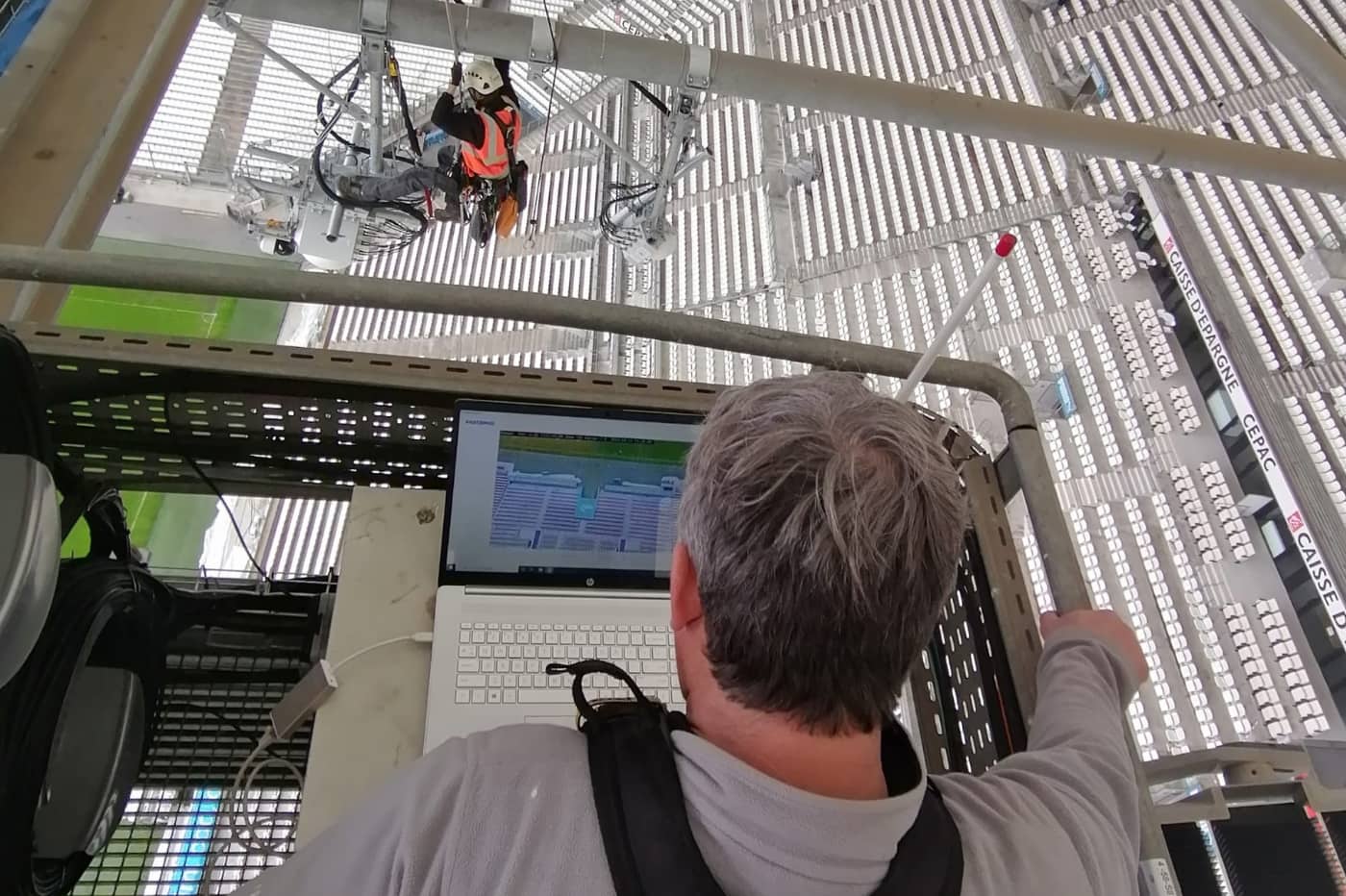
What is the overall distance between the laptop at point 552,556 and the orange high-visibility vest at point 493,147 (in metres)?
2.82

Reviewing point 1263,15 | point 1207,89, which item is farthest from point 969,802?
point 1207,89

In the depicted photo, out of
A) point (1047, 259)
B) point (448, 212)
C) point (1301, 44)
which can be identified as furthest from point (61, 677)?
point (1047, 259)

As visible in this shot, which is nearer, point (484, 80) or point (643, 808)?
point (643, 808)

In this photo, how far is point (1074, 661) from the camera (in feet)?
3.07

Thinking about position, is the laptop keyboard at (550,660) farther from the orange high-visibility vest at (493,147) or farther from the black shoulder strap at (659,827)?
the orange high-visibility vest at (493,147)

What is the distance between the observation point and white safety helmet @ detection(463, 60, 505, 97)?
11.5ft

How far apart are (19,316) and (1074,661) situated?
4.73 ft

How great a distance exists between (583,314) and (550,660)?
46 centimetres

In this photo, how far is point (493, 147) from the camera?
3.75 metres

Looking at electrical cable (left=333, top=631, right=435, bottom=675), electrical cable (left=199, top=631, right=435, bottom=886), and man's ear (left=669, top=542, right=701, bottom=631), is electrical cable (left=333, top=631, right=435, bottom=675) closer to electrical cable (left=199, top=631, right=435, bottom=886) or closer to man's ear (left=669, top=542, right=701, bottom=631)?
electrical cable (left=199, top=631, right=435, bottom=886)


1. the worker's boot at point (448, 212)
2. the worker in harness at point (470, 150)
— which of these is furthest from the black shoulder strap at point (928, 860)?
the worker's boot at point (448, 212)

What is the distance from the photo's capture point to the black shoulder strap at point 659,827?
0.55m

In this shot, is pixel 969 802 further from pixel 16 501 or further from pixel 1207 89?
pixel 1207 89

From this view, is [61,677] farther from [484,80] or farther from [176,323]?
[176,323]
